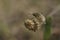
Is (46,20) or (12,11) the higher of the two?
(12,11)

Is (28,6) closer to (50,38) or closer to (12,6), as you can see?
(12,6)

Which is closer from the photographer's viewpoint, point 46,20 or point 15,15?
point 46,20

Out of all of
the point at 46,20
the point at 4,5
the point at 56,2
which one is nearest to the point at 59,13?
the point at 56,2

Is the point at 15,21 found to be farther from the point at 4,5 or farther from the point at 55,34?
the point at 55,34

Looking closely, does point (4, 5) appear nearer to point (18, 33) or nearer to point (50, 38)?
point (18, 33)

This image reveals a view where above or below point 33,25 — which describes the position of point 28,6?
above

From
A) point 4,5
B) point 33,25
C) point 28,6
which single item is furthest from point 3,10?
point 33,25

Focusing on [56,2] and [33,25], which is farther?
[56,2]
